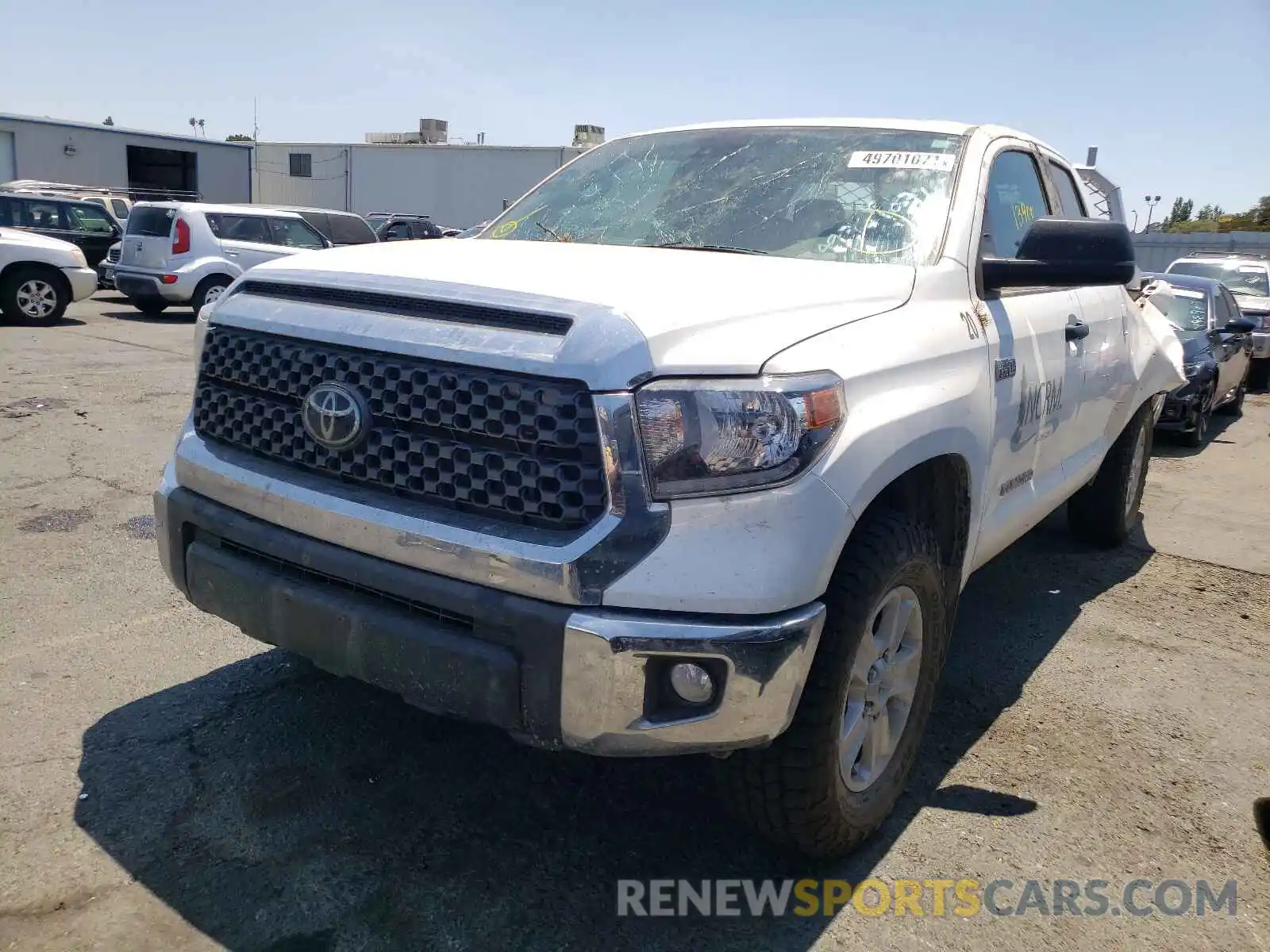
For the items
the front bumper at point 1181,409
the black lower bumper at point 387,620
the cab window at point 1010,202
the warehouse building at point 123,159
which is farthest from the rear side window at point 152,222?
the warehouse building at point 123,159

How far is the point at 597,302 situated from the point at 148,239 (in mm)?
15289

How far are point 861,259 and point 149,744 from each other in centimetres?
258

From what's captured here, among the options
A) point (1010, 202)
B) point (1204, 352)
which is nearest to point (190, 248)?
point (1204, 352)

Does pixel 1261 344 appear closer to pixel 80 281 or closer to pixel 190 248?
pixel 190 248

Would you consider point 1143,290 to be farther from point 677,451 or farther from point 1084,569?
point 677,451

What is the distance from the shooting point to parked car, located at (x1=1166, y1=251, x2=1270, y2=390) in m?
14.1

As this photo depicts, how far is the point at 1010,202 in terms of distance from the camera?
3.86 meters

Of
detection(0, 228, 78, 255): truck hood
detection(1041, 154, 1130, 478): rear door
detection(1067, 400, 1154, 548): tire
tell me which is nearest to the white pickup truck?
detection(1041, 154, 1130, 478): rear door

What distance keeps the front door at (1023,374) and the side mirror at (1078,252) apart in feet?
0.73

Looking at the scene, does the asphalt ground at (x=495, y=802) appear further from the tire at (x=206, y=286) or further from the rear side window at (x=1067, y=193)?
the tire at (x=206, y=286)

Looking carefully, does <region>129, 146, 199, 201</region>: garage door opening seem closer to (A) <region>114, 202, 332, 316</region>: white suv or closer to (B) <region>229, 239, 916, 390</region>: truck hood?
(A) <region>114, 202, 332, 316</region>: white suv

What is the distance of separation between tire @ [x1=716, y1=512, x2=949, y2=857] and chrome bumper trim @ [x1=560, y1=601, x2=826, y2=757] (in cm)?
14

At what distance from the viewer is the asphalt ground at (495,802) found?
2457 millimetres

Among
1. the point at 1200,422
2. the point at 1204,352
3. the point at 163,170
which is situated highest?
the point at 163,170
